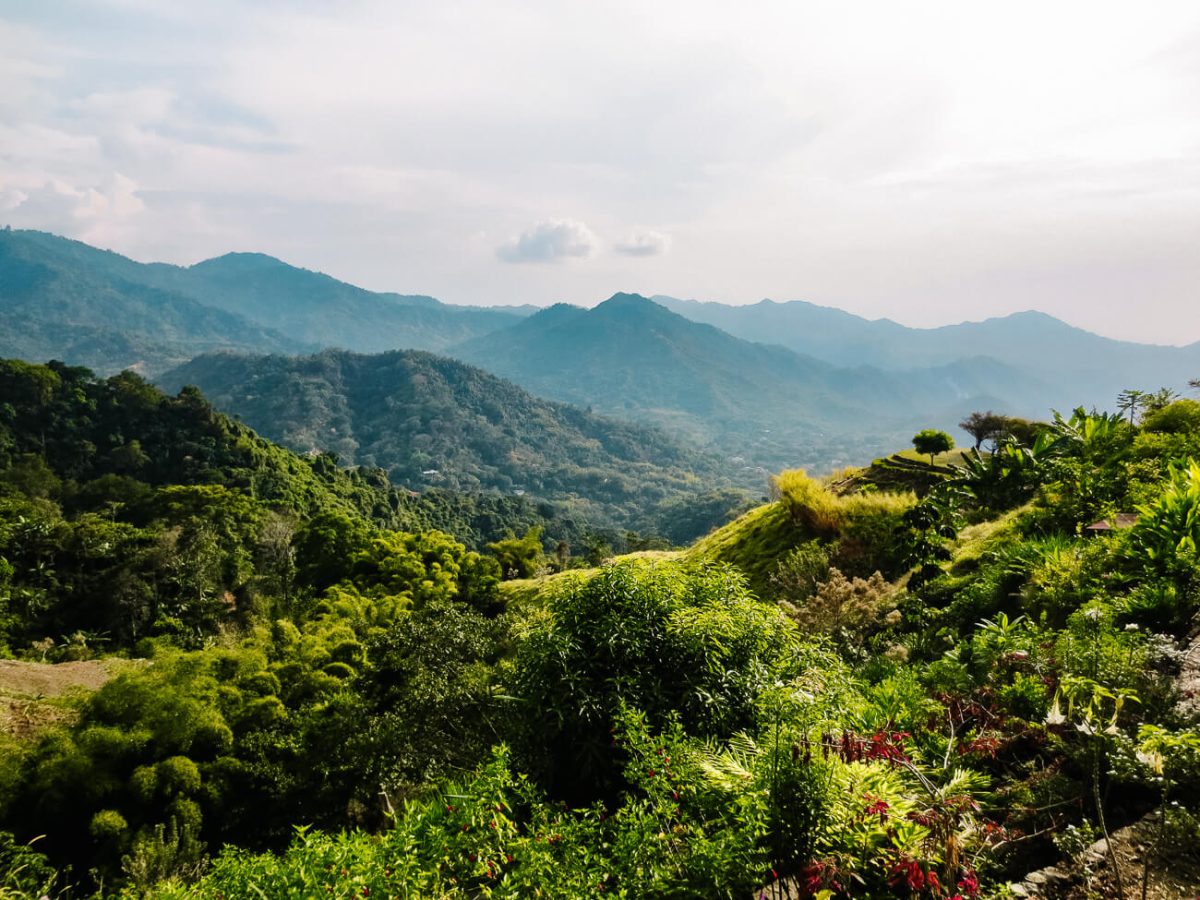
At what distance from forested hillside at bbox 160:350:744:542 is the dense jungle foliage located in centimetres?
11831

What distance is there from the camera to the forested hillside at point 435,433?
154 metres

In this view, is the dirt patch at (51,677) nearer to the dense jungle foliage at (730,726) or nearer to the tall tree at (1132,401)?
the dense jungle foliage at (730,726)

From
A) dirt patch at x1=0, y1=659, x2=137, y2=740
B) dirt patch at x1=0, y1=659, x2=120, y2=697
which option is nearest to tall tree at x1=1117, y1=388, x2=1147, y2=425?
dirt patch at x1=0, y1=659, x2=137, y2=740

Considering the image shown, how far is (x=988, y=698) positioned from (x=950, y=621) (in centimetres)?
295

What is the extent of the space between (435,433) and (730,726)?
17353cm

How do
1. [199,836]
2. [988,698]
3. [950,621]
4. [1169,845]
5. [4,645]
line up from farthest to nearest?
1. [4,645]
2. [199,836]
3. [950,621]
4. [988,698]
5. [1169,845]

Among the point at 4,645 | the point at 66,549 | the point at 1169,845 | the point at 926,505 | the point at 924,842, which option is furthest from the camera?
the point at 66,549

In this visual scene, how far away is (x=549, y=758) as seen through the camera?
5051mm

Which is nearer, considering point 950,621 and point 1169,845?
point 1169,845

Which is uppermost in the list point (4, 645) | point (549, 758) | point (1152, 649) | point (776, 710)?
point (1152, 649)

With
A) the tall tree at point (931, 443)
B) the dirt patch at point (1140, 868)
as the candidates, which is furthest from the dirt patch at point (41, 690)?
the tall tree at point (931, 443)

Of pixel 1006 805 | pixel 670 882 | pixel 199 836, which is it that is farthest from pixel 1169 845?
pixel 199 836

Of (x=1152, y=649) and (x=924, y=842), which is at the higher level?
(x=1152, y=649)

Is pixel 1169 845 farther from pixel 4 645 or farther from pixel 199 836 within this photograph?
pixel 4 645
